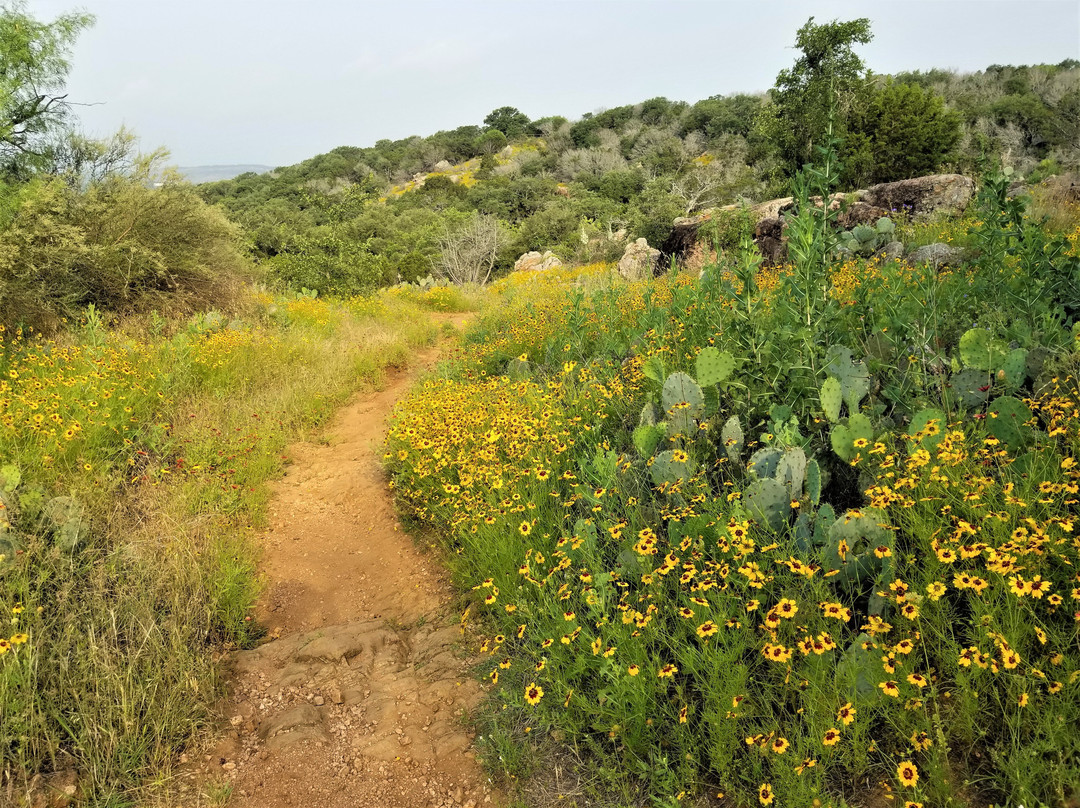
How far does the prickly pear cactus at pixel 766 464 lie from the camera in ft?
8.43

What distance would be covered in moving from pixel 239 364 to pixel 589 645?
19.3ft

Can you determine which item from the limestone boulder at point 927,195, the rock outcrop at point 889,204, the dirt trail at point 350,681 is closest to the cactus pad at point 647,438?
the dirt trail at point 350,681

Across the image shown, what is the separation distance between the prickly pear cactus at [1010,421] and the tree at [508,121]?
55.1 m

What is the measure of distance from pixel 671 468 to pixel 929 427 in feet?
3.49

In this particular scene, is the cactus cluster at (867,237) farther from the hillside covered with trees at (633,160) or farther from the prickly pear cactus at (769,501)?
the prickly pear cactus at (769,501)

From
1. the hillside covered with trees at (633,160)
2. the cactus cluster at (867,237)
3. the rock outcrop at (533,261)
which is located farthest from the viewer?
the rock outcrop at (533,261)

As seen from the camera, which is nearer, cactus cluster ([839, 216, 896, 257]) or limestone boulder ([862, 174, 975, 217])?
cactus cluster ([839, 216, 896, 257])

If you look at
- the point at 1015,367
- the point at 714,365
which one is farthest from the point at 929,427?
the point at 714,365

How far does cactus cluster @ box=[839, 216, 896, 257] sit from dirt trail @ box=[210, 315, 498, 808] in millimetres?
5453

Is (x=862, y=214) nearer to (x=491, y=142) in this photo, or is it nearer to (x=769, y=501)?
(x=769, y=501)

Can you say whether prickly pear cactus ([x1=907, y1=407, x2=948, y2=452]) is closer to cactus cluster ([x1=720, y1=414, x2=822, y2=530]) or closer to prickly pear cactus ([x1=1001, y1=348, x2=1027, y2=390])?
cactus cluster ([x1=720, y1=414, x2=822, y2=530])

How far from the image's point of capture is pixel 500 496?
138 inches

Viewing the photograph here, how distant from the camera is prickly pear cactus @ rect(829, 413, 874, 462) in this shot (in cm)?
258

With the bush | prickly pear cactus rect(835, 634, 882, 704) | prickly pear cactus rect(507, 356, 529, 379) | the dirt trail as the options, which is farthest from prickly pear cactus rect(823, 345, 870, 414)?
the bush
